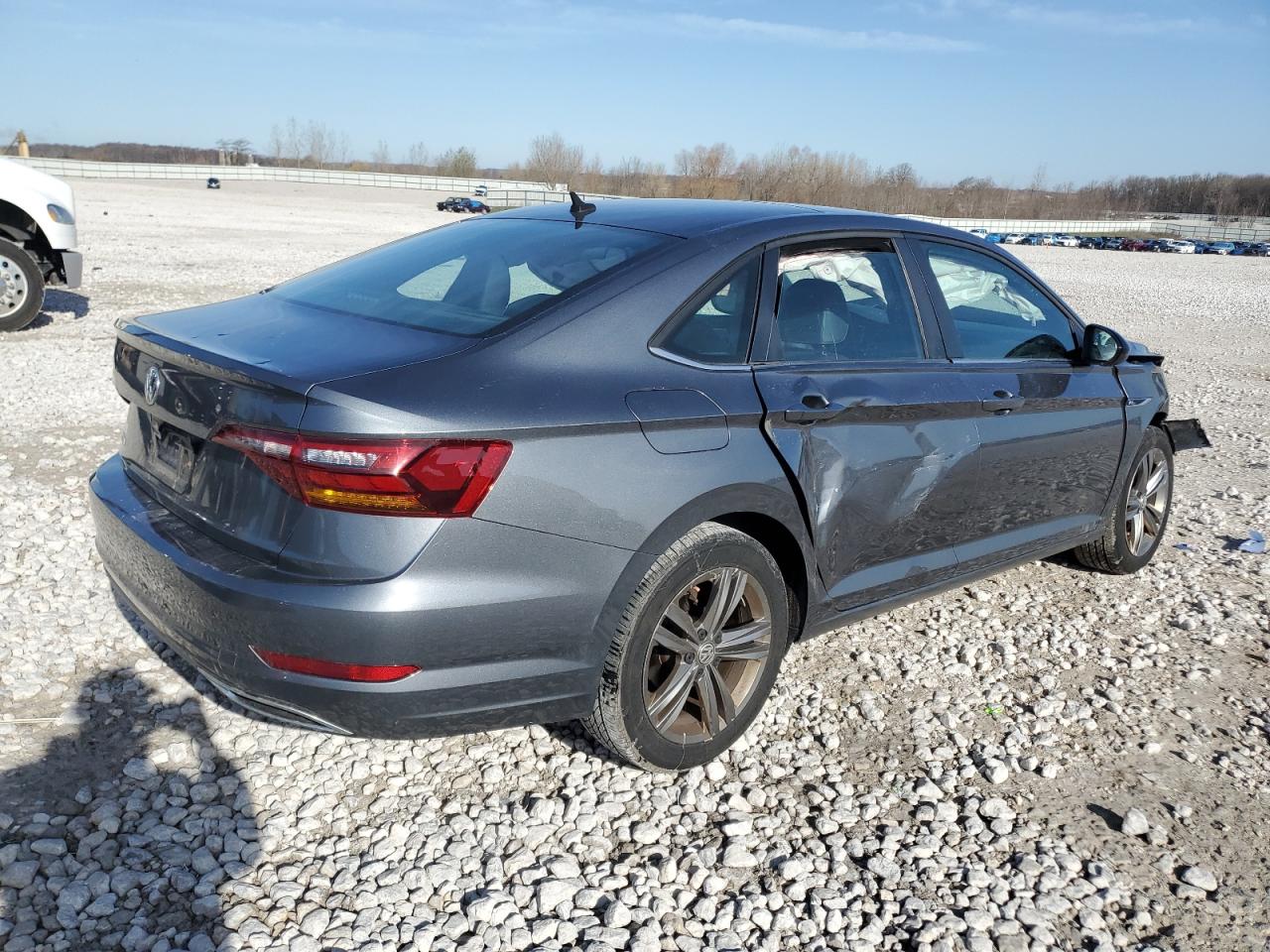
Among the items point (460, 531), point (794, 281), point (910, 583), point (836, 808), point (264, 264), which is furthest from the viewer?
point (264, 264)

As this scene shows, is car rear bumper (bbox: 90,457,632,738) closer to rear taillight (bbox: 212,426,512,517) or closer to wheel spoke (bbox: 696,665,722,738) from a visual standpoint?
rear taillight (bbox: 212,426,512,517)

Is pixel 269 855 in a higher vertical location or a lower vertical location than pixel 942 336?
lower

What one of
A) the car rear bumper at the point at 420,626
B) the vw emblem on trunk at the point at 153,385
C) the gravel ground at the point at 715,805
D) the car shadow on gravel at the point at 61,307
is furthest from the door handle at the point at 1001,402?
the car shadow on gravel at the point at 61,307

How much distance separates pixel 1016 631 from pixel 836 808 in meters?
1.77

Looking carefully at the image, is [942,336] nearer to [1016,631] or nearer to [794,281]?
[794,281]

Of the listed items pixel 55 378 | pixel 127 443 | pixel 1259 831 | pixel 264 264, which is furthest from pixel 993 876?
pixel 264 264

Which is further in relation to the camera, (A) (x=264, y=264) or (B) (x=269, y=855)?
(A) (x=264, y=264)

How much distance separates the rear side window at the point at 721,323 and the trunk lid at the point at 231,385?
67 cm

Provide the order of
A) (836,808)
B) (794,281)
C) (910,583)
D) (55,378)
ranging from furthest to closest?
(55,378), (910,583), (794,281), (836,808)

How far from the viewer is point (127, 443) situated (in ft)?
10.5

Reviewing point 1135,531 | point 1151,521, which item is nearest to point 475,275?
point 1135,531

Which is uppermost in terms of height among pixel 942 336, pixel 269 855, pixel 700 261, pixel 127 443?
pixel 700 261

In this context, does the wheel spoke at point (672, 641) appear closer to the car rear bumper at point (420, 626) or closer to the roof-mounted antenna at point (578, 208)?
the car rear bumper at point (420, 626)

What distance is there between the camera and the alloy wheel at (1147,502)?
5.04 metres
